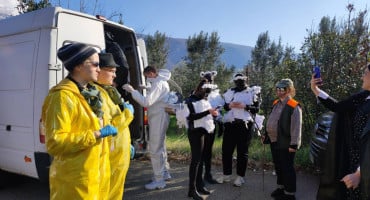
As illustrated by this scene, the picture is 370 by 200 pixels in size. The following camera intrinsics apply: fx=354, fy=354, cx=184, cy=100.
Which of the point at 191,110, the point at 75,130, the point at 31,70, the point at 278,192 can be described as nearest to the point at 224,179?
the point at 278,192

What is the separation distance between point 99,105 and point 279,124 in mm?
2967

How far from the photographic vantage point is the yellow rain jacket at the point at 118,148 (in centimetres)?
309

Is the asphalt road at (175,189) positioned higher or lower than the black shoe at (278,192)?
lower

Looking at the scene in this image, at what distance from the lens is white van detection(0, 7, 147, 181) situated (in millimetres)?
4152

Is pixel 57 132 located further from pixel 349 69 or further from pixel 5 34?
pixel 349 69

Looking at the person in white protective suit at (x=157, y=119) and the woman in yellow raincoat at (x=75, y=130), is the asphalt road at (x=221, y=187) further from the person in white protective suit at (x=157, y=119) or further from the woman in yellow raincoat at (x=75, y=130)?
the woman in yellow raincoat at (x=75, y=130)

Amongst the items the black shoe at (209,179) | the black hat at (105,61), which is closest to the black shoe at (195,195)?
the black shoe at (209,179)

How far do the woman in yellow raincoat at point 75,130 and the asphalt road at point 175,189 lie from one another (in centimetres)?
277

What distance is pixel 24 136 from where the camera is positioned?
4.38m

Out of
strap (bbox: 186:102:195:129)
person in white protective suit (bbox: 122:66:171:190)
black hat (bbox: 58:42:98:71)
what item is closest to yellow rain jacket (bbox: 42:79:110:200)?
black hat (bbox: 58:42:98:71)

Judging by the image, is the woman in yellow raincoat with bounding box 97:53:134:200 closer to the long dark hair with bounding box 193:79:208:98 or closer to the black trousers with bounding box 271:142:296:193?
the long dark hair with bounding box 193:79:208:98

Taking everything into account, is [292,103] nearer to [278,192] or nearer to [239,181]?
[278,192]

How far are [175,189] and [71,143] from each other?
3.42m

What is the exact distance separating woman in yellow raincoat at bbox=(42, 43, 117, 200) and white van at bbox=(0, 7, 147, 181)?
5.63 ft
